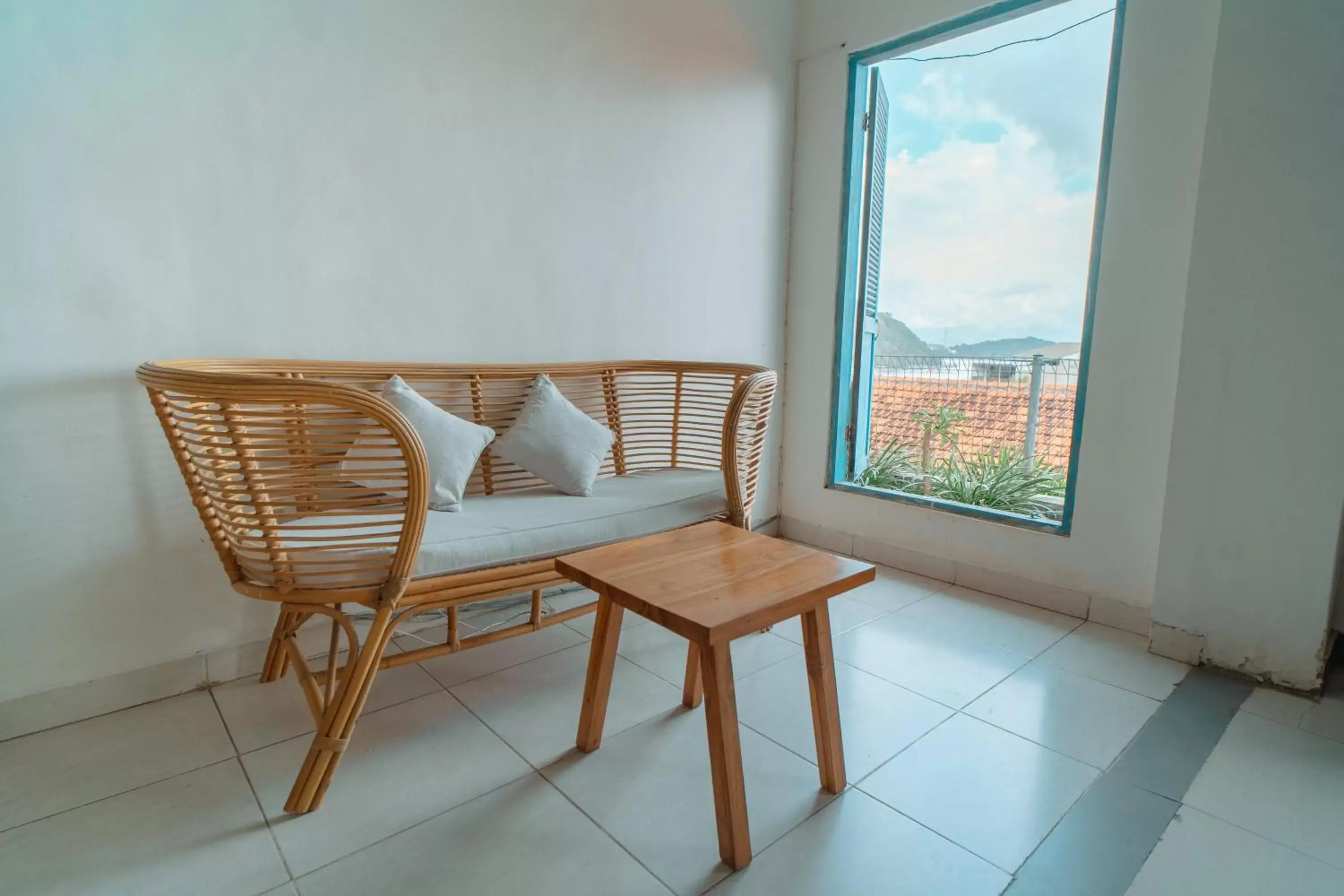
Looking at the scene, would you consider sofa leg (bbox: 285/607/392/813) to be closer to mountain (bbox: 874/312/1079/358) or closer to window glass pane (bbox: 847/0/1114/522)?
window glass pane (bbox: 847/0/1114/522)

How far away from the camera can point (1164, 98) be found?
2.05 meters

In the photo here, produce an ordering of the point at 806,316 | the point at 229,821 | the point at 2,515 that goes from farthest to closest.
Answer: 1. the point at 806,316
2. the point at 2,515
3. the point at 229,821

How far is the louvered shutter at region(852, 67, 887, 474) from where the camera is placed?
2.88m

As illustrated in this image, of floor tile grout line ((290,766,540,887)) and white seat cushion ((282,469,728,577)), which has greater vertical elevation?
white seat cushion ((282,469,728,577))

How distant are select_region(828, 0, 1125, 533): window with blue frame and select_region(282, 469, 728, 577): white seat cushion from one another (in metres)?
1.20

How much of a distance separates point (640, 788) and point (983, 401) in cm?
286

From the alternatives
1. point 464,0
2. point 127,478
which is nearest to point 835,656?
point 127,478

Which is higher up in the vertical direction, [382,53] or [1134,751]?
[382,53]

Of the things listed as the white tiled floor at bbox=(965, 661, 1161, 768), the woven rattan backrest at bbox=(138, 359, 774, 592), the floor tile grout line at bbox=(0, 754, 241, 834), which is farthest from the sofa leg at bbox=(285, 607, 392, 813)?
the white tiled floor at bbox=(965, 661, 1161, 768)

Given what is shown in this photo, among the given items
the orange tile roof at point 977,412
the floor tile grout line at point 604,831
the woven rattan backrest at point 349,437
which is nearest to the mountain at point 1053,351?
the orange tile roof at point 977,412

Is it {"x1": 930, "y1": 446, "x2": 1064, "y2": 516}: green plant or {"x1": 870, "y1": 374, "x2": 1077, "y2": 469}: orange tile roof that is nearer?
{"x1": 930, "y1": 446, "x2": 1064, "y2": 516}: green plant

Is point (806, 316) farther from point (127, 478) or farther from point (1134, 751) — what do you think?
point (127, 478)

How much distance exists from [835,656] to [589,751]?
32.9 inches

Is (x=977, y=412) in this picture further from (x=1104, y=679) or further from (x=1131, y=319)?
(x=1104, y=679)
